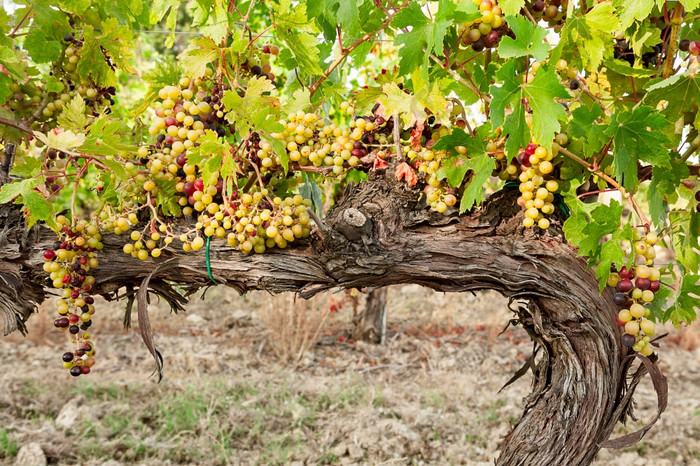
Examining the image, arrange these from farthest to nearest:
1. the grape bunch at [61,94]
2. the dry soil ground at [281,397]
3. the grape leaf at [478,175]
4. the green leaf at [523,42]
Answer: the dry soil ground at [281,397] → the grape bunch at [61,94] → the grape leaf at [478,175] → the green leaf at [523,42]

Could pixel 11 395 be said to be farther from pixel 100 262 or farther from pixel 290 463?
pixel 100 262

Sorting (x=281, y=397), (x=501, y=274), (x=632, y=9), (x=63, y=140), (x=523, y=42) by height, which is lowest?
(x=281, y=397)

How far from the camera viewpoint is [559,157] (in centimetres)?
140

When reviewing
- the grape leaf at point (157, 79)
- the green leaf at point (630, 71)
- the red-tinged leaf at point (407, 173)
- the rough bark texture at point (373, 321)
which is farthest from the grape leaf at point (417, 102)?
the rough bark texture at point (373, 321)

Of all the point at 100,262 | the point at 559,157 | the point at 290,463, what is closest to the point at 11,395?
the point at 290,463

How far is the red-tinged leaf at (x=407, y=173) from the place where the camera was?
4.86 ft

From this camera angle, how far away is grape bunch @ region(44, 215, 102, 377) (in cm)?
154

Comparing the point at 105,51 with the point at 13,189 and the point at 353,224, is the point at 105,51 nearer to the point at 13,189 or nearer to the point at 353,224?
the point at 13,189

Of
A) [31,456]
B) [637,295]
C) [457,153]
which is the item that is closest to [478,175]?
[457,153]

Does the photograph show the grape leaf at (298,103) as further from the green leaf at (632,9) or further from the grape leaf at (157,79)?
the green leaf at (632,9)

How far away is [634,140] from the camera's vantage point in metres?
1.18

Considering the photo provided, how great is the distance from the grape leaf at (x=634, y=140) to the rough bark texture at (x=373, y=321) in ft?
14.9

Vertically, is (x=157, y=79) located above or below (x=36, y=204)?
above

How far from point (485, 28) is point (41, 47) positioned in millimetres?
1289
